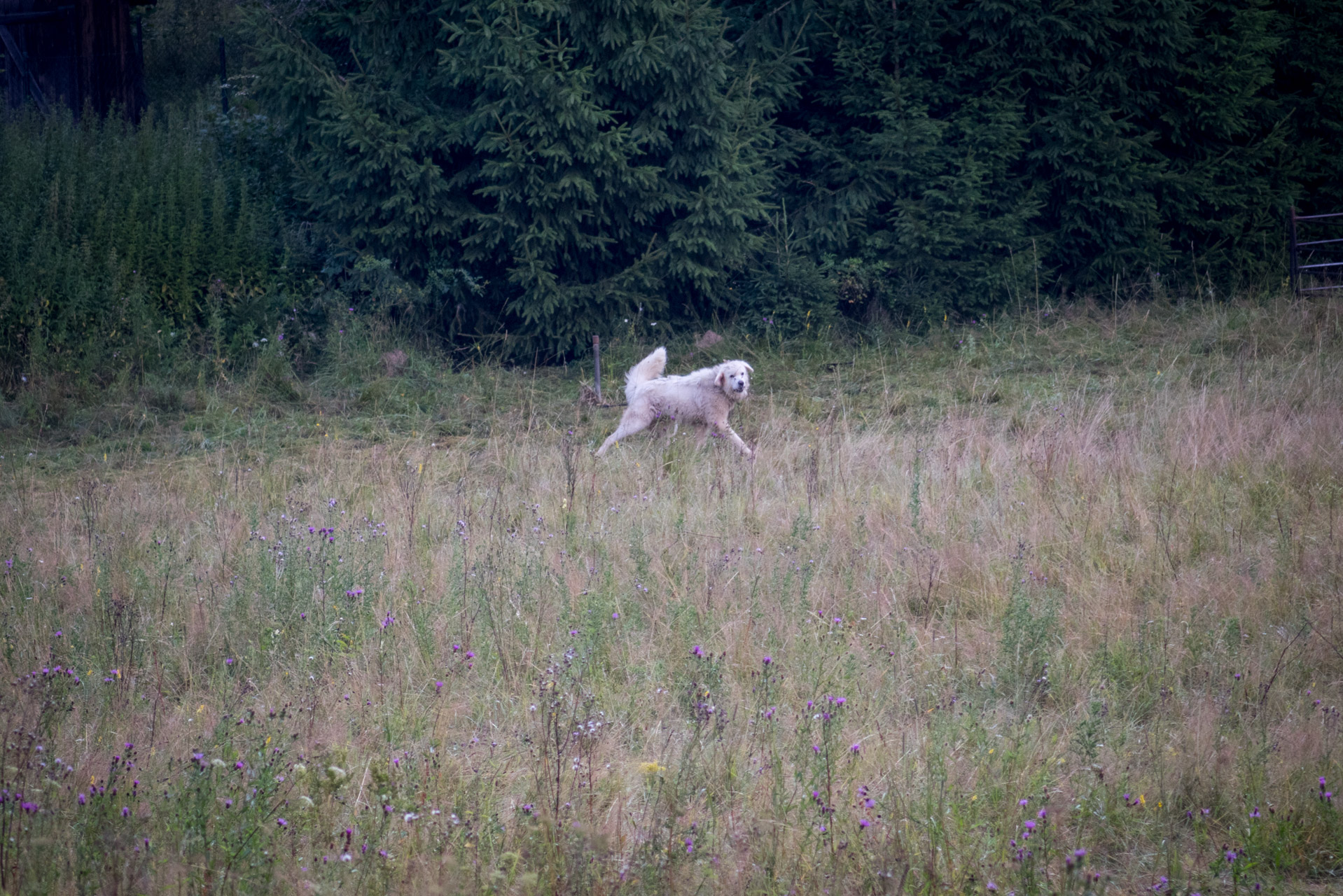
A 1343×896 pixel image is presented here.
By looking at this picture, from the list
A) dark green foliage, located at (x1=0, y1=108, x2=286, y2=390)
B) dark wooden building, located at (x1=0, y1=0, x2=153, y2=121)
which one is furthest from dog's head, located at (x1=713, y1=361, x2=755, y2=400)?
dark wooden building, located at (x1=0, y1=0, x2=153, y2=121)

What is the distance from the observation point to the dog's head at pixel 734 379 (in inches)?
308

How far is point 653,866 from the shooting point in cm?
256

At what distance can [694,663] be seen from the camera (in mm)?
3861

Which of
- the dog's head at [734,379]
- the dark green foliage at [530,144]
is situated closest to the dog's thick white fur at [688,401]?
the dog's head at [734,379]

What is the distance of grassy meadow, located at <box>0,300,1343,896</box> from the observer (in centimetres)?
269

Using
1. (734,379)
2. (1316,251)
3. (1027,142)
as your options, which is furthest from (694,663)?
(1316,251)

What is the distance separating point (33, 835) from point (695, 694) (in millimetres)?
1973

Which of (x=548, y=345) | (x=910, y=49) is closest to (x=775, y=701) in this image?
(x=548, y=345)

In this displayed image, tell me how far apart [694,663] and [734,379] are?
166 inches

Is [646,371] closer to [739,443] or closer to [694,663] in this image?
[739,443]

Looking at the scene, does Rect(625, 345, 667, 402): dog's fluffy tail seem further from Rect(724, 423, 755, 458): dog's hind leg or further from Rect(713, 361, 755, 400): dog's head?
Rect(724, 423, 755, 458): dog's hind leg

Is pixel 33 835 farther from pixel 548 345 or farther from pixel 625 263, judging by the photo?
pixel 625 263

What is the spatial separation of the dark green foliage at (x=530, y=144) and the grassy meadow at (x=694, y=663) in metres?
3.41

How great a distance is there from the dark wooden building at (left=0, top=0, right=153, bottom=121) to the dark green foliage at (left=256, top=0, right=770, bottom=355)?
5302 mm
